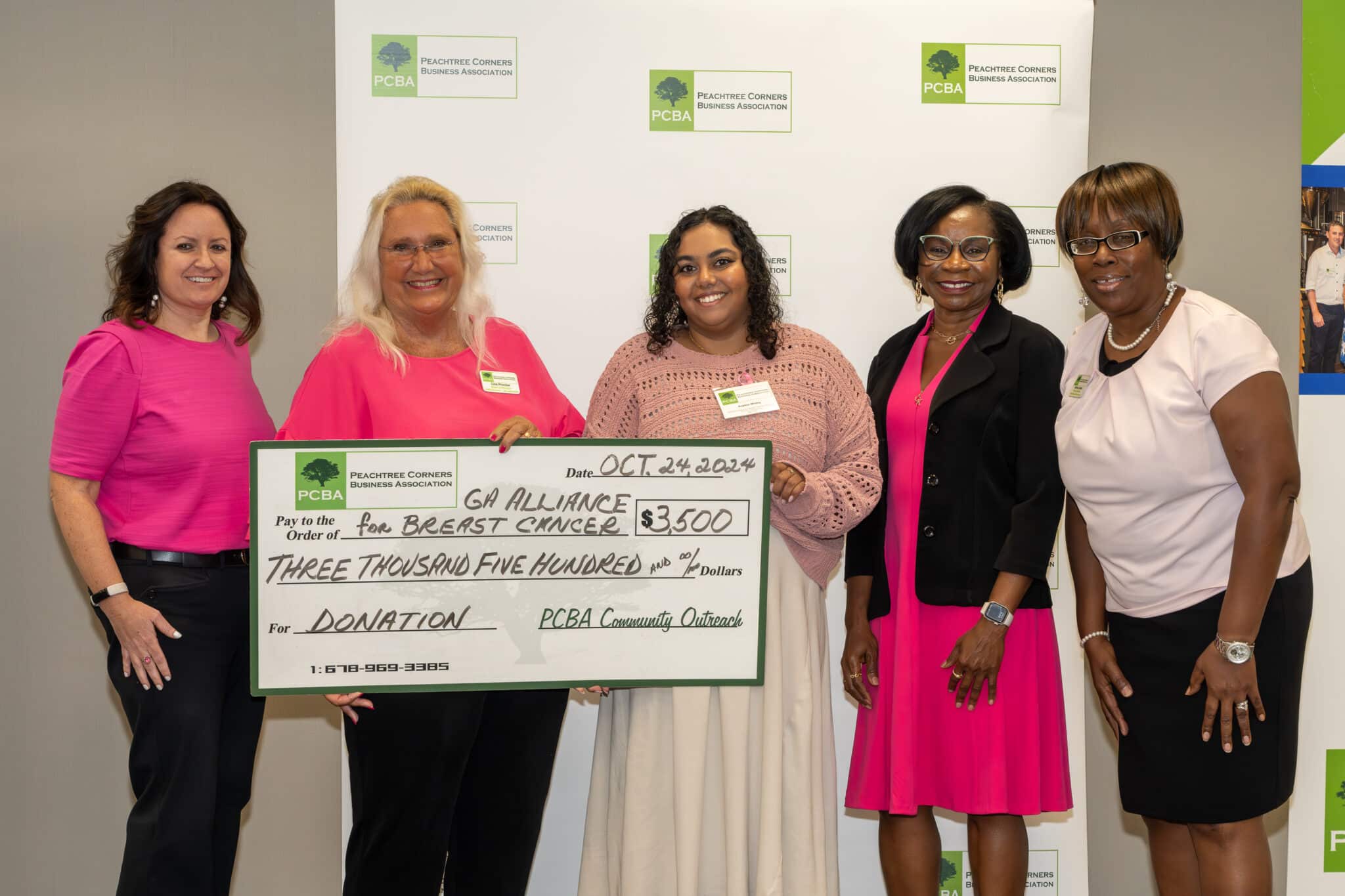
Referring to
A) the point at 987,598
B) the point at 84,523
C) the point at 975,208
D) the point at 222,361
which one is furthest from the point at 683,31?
the point at 84,523

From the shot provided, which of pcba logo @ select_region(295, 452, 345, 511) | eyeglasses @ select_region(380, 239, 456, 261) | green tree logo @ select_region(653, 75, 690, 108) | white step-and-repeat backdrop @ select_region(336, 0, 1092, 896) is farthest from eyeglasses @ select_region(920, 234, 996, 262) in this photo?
pcba logo @ select_region(295, 452, 345, 511)

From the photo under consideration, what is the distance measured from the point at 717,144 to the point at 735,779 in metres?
1.96

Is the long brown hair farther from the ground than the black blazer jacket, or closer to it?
farther from the ground

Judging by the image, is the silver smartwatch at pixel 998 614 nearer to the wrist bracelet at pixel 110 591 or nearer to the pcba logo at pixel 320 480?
the pcba logo at pixel 320 480

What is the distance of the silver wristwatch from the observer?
2.00 metres

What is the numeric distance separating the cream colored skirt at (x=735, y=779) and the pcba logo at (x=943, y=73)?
5.59 feet

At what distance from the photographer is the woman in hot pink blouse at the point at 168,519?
7.16 feet

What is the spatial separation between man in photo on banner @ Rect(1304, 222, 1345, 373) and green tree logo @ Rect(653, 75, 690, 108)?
2193mm

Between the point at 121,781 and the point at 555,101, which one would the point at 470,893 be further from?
the point at 555,101

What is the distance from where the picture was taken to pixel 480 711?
2.20 metres

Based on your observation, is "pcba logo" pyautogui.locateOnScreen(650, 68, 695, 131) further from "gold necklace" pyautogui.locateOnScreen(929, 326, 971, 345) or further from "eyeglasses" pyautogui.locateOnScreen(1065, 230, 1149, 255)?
"eyeglasses" pyautogui.locateOnScreen(1065, 230, 1149, 255)

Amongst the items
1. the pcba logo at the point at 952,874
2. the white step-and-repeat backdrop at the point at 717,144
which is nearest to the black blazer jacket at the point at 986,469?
the white step-and-repeat backdrop at the point at 717,144

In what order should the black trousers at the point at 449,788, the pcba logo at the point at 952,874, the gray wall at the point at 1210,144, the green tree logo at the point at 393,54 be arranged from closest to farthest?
1. the black trousers at the point at 449,788
2. the green tree logo at the point at 393,54
3. the pcba logo at the point at 952,874
4. the gray wall at the point at 1210,144

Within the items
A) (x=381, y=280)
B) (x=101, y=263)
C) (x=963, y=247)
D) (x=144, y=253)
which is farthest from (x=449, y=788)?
(x=101, y=263)
